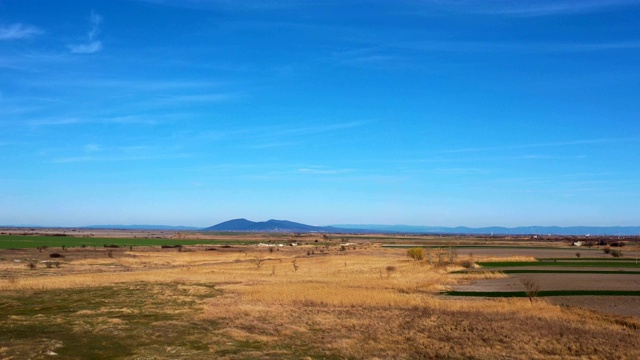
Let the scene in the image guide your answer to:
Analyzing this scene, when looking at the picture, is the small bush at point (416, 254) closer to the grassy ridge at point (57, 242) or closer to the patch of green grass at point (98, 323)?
the patch of green grass at point (98, 323)

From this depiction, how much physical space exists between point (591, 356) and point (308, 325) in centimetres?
1343

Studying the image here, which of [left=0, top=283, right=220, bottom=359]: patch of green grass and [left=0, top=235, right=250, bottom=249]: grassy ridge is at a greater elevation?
[left=0, top=235, right=250, bottom=249]: grassy ridge

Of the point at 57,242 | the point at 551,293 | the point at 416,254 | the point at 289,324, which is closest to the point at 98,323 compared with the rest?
the point at 289,324

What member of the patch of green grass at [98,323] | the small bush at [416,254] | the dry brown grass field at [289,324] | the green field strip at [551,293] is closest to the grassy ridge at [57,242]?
the small bush at [416,254]

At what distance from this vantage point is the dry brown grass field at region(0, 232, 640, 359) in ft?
75.5

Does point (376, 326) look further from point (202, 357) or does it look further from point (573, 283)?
point (573, 283)

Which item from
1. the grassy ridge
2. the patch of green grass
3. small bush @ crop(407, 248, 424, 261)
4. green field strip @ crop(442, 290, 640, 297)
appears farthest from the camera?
the grassy ridge

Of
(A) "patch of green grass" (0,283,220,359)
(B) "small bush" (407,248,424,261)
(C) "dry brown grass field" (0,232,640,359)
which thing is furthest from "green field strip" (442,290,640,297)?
(B) "small bush" (407,248,424,261)

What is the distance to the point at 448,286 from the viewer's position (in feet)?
165

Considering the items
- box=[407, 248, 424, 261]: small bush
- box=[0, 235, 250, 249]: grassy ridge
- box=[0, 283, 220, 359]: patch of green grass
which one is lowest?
box=[0, 283, 220, 359]: patch of green grass

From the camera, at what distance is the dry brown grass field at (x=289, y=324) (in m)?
23.0

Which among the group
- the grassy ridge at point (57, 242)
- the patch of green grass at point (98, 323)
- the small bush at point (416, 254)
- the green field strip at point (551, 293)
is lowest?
the patch of green grass at point (98, 323)

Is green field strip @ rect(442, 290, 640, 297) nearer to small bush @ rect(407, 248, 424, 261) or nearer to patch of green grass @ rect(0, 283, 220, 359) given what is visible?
patch of green grass @ rect(0, 283, 220, 359)

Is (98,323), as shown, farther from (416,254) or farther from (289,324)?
(416,254)
